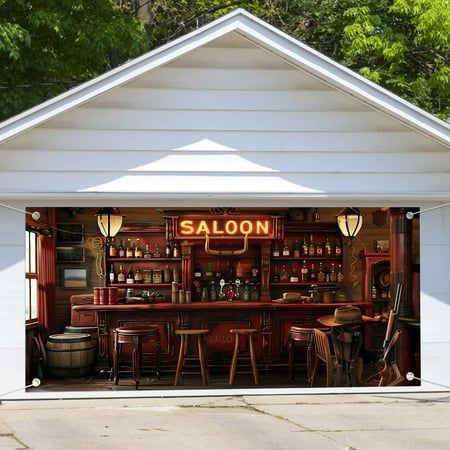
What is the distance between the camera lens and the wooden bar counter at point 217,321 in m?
13.1

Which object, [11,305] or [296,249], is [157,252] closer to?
[296,249]

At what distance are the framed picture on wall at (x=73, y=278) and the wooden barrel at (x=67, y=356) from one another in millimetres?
3001

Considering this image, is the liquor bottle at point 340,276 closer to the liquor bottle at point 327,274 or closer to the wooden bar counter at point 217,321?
the liquor bottle at point 327,274

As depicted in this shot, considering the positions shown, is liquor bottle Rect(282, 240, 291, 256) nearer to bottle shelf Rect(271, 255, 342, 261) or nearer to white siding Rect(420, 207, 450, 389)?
bottle shelf Rect(271, 255, 342, 261)

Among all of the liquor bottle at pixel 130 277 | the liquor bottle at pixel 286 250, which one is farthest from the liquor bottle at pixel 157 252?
the liquor bottle at pixel 286 250

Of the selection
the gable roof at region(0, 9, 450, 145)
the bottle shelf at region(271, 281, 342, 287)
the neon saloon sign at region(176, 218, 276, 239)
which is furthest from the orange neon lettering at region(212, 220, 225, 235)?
the gable roof at region(0, 9, 450, 145)

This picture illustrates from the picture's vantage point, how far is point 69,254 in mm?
15727

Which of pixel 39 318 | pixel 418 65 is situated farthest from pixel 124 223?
pixel 418 65

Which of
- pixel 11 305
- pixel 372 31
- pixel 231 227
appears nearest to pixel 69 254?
pixel 231 227

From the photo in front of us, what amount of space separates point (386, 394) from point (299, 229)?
6.04 meters

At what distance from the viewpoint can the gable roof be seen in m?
9.20

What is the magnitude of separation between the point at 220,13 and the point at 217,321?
9695 millimetres

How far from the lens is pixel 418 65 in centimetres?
1947

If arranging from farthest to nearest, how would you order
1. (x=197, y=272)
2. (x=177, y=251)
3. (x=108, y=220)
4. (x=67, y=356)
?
(x=177, y=251)
(x=197, y=272)
(x=108, y=220)
(x=67, y=356)
